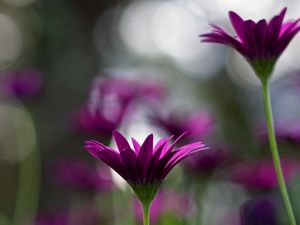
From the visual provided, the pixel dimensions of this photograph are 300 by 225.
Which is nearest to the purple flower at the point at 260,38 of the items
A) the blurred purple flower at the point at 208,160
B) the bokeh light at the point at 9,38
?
the blurred purple flower at the point at 208,160

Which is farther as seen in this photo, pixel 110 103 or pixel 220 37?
pixel 110 103

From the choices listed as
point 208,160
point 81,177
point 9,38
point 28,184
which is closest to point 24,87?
point 81,177

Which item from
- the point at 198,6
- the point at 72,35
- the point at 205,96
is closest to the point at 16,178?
the point at 72,35

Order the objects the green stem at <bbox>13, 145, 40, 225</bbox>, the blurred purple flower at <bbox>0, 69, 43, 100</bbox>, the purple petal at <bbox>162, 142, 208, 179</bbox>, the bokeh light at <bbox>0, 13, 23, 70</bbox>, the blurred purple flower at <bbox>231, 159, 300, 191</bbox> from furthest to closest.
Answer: the bokeh light at <bbox>0, 13, 23, 70</bbox> < the green stem at <bbox>13, 145, 40, 225</bbox> < the blurred purple flower at <bbox>0, 69, 43, 100</bbox> < the blurred purple flower at <bbox>231, 159, 300, 191</bbox> < the purple petal at <bbox>162, 142, 208, 179</bbox>

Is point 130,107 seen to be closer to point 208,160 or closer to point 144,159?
point 208,160

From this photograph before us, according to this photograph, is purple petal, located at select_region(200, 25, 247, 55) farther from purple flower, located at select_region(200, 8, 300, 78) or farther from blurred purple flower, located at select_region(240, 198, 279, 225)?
blurred purple flower, located at select_region(240, 198, 279, 225)

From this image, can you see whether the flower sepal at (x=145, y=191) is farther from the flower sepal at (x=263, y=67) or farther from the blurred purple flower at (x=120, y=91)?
the blurred purple flower at (x=120, y=91)

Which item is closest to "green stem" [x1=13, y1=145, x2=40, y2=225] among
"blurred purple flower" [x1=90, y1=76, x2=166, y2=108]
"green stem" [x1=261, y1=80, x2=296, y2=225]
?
"blurred purple flower" [x1=90, y1=76, x2=166, y2=108]
